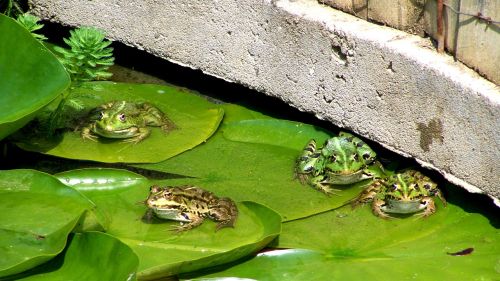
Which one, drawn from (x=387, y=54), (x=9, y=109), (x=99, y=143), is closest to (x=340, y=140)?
(x=387, y=54)

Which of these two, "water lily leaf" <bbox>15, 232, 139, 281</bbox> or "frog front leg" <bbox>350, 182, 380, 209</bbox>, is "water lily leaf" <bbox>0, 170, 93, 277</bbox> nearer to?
"water lily leaf" <bbox>15, 232, 139, 281</bbox>

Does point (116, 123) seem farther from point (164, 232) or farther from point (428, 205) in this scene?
point (428, 205)

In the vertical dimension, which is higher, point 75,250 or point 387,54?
point 387,54

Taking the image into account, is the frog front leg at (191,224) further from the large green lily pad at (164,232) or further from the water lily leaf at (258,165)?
the water lily leaf at (258,165)

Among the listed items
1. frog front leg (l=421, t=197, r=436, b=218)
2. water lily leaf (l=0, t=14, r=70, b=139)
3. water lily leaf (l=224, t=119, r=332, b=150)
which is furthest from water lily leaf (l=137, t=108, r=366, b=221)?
water lily leaf (l=0, t=14, r=70, b=139)

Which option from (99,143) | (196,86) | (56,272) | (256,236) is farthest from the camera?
(196,86)

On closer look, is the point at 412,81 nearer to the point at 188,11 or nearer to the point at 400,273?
the point at 400,273

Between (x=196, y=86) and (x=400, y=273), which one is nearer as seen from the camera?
(x=400, y=273)
